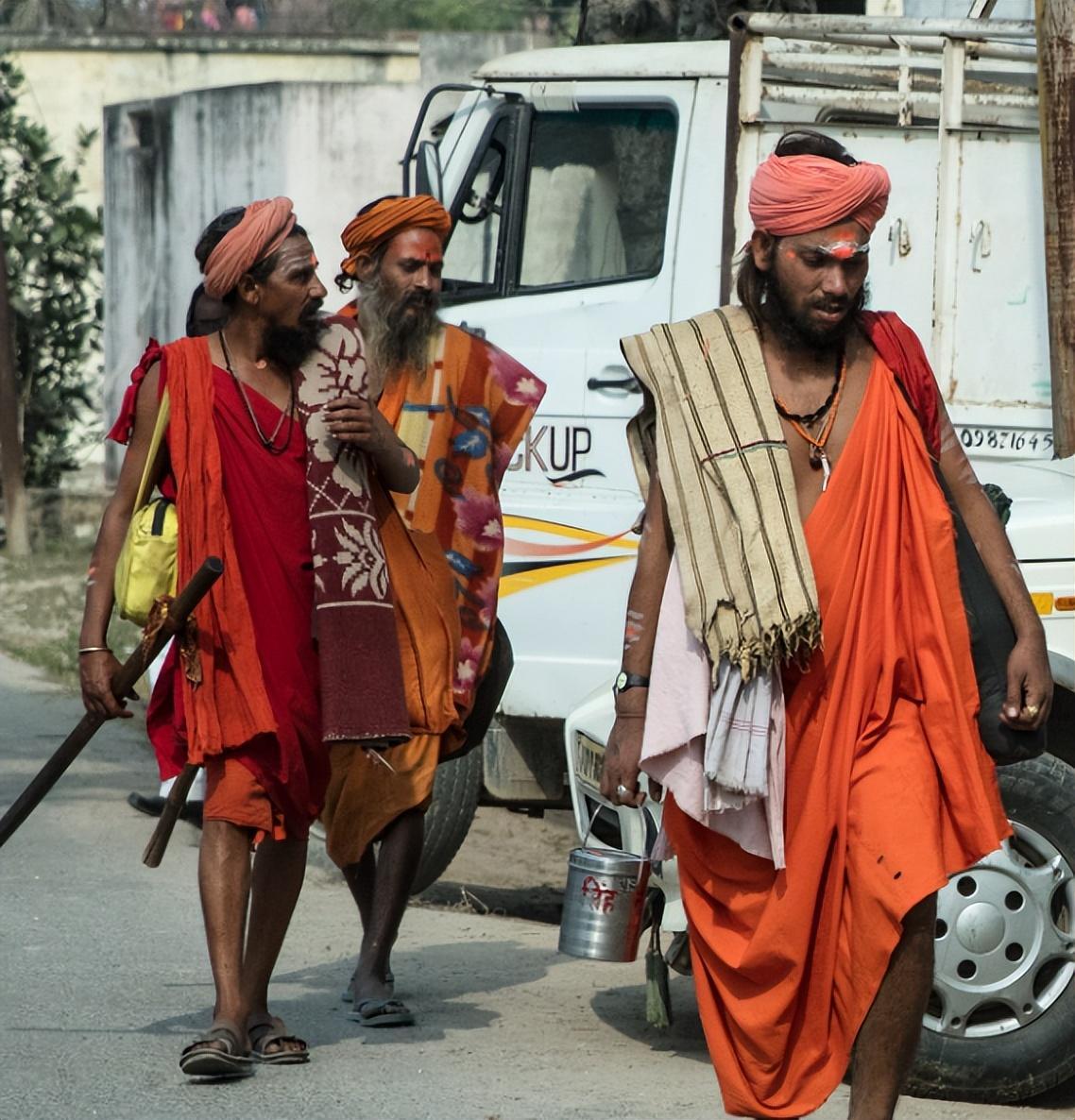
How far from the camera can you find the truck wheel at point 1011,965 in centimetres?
492

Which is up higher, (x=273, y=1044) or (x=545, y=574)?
(x=545, y=574)

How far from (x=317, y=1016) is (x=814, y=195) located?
2586 millimetres

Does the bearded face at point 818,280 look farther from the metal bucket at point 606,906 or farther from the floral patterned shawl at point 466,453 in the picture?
the floral patterned shawl at point 466,453

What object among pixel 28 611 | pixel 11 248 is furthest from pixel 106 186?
pixel 28 611

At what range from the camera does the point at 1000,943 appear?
4.94m

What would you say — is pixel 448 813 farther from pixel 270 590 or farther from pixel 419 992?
pixel 270 590

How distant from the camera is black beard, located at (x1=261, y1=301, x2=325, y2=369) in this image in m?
5.00

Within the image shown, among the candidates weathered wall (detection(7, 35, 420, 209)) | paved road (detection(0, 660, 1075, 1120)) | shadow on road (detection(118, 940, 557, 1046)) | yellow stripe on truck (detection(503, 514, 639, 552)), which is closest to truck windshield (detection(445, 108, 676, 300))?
yellow stripe on truck (detection(503, 514, 639, 552))

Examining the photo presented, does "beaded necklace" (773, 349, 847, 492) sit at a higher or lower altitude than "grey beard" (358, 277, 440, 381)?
lower

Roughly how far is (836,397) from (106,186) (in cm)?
1560

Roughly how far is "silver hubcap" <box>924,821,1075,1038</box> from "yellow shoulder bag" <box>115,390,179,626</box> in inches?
73.2

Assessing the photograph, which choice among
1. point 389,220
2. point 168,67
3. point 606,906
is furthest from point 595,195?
point 168,67

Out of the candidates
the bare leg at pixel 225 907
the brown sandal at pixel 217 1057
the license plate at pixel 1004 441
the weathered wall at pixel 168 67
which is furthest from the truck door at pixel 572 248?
the weathered wall at pixel 168 67

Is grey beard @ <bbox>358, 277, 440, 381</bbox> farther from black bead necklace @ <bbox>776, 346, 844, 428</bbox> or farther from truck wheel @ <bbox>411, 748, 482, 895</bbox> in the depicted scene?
black bead necklace @ <bbox>776, 346, 844, 428</bbox>
